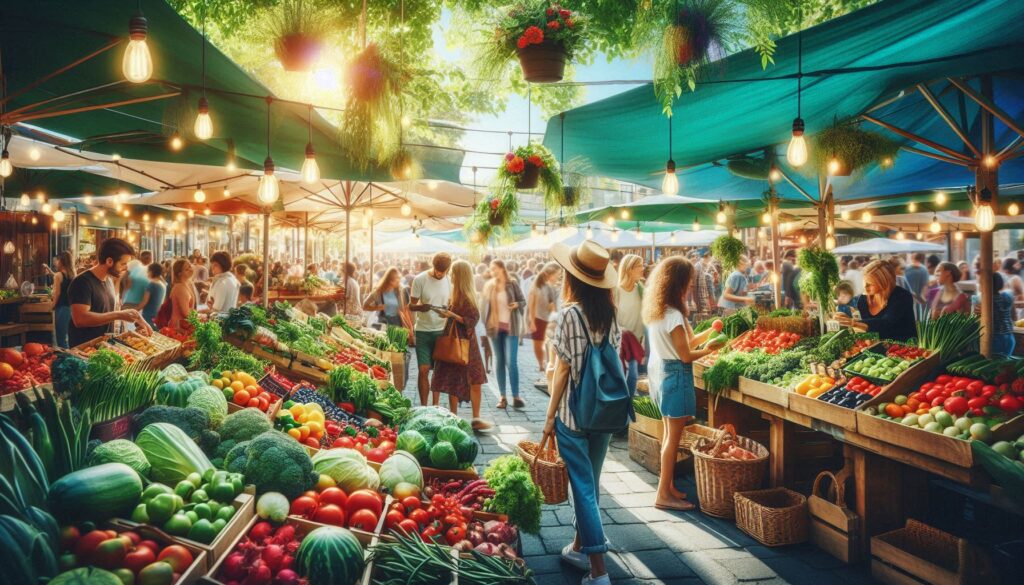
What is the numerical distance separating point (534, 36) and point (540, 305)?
579cm

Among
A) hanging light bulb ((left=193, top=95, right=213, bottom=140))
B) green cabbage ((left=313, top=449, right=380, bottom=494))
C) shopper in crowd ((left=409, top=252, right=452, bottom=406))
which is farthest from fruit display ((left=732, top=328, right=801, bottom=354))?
hanging light bulb ((left=193, top=95, right=213, bottom=140))

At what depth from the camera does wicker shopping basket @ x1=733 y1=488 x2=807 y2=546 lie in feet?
14.0

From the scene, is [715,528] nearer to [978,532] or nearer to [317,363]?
[978,532]

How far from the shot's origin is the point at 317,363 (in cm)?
543

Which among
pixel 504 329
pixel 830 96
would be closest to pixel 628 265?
pixel 504 329

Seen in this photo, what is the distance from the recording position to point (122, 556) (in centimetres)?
215

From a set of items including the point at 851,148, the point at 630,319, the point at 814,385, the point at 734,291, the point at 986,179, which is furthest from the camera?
the point at 734,291

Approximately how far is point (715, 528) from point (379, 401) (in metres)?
2.89

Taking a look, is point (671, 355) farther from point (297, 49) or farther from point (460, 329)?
point (297, 49)

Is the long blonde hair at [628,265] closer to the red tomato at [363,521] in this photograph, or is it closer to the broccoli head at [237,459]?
the red tomato at [363,521]

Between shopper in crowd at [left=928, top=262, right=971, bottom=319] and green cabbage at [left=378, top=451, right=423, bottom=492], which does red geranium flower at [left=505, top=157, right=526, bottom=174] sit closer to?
green cabbage at [left=378, top=451, right=423, bottom=492]

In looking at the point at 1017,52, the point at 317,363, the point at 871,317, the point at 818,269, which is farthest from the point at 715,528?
the point at 1017,52

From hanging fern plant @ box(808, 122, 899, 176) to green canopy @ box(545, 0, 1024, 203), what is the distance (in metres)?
0.26

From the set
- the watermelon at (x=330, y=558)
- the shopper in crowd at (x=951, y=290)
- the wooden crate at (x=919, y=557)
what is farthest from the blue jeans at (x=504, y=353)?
the shopper in crowd at (x=951, y=290)
